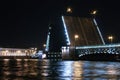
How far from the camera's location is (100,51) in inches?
3607

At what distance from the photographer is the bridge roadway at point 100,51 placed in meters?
85.9

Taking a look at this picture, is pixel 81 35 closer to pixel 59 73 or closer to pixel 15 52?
pixel 15 52

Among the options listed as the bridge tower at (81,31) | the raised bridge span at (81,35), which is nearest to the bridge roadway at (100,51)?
the raised bridge span at (81,35)

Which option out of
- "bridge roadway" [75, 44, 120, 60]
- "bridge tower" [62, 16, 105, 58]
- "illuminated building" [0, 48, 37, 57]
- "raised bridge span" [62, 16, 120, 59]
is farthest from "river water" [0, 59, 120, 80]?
"illuminated building" [0, 48, 37, 57]

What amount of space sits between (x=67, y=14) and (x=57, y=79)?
299ft

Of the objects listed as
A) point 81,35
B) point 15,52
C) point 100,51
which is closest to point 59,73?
point 100,51

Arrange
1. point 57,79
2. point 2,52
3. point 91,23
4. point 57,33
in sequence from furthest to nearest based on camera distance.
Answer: point 2,52
point 57,33
point 91,23
point 57,79

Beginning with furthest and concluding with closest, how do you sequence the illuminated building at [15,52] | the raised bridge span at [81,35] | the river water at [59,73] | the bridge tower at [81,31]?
the illuminated building at [15,52] → the bridge tower at [81,31] → the raised bridge span at [81,35] → the river water at [59,73]

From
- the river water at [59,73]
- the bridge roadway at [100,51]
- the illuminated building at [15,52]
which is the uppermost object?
the illuminated building at [15,52]

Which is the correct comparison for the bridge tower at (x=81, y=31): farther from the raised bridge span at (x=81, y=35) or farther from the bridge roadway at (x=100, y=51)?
the bridge roadway at (x=100, y=51)

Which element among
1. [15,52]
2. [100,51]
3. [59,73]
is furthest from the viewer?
[15,52]

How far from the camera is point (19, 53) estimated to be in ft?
567

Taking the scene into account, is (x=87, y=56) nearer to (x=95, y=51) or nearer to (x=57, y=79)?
(x=95, y=51)

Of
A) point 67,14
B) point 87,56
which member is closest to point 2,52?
point 67,14
